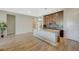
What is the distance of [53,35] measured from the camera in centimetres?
313

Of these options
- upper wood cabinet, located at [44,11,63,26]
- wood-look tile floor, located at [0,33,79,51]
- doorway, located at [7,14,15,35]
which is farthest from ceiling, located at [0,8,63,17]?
wood-look tile floor, located at [0,33,79,51]

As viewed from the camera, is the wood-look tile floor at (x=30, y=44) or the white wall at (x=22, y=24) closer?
the wood-look tile floor at (x=30, y=44)

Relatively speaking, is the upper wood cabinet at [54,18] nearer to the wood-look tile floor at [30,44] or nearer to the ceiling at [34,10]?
the ceiling at [34,10]

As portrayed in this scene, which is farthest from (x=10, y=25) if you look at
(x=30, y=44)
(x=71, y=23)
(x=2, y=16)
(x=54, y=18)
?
(x=71, y=23)

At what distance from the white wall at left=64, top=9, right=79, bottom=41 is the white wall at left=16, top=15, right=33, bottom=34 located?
109 cm

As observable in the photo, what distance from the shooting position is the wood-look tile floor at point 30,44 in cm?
281

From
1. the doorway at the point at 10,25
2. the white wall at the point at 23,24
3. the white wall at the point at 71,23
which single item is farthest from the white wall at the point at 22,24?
the white wall at the point at 71,23

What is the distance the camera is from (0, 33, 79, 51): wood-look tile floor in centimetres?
281

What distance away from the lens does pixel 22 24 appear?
3.20 metres

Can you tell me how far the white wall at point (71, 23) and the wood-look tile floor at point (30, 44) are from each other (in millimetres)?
190

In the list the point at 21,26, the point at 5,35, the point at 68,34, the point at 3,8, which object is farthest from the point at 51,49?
the point at 3,8

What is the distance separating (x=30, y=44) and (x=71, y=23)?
134 centimetres
